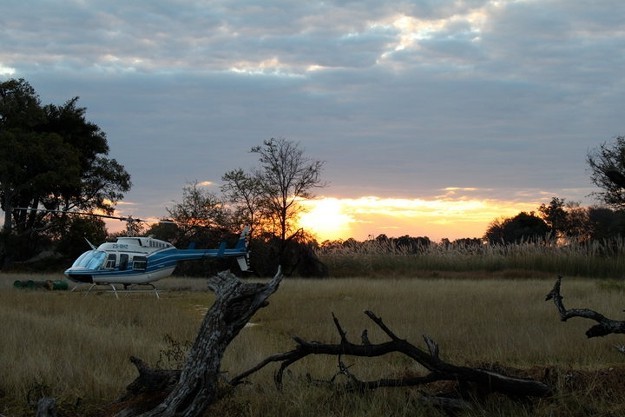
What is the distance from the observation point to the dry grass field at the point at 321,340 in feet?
16.2

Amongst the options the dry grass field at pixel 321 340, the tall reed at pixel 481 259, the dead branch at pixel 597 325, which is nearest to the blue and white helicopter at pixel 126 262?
the dry grass field at pixel 321 340

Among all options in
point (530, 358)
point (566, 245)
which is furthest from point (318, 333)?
point (566, 245)

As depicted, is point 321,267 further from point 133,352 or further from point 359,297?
point 133,352

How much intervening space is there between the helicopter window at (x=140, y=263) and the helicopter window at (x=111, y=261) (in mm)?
590

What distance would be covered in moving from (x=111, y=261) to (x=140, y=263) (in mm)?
910

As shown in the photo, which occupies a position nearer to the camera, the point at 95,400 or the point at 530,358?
the point at 95,400

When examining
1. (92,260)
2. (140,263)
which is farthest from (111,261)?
(140,263)

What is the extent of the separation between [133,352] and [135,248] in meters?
13.8

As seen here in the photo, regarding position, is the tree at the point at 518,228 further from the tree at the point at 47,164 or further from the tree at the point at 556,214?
the tree at the point at 47,164

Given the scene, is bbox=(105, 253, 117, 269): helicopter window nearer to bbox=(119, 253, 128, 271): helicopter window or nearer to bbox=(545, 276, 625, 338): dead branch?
bbox=(119, 253, 128, 271): helicopter window

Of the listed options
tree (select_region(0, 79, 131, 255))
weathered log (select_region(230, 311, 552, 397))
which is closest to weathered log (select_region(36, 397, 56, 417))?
weathered log (select_region(230, 311, 552, 397))

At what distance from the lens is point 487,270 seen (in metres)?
31.4

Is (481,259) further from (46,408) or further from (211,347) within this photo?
(46,408)

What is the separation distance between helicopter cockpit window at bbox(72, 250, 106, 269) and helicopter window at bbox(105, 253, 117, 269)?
0.50 feet
